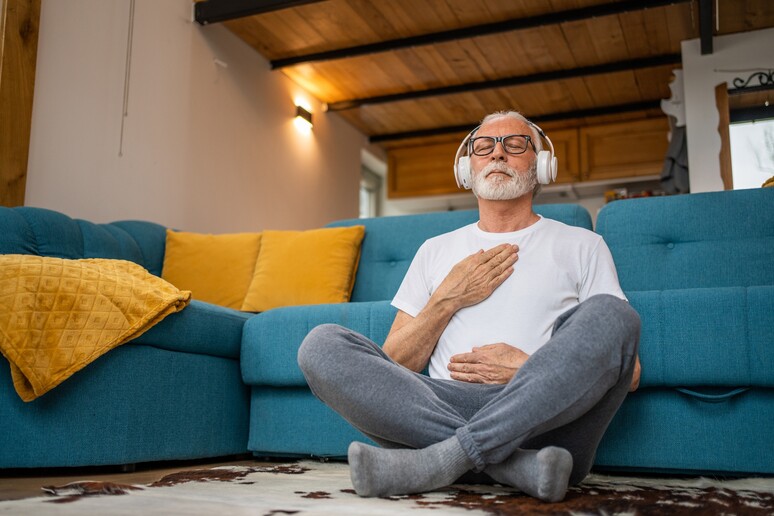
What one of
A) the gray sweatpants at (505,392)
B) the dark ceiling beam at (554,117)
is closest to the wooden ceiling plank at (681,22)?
the dark ceiling beam at (554,117)

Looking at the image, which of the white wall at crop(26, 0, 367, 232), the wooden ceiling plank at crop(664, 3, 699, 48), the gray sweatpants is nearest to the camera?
the gray sweatpants

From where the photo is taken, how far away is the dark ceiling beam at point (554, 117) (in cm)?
609

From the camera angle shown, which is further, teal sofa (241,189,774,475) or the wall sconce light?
the wall sconce light

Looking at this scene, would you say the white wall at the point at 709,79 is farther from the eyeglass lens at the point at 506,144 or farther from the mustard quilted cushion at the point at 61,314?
the mustard quilted cushion at the point at 61,314

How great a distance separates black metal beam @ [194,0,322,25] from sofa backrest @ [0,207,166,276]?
63.2 inches

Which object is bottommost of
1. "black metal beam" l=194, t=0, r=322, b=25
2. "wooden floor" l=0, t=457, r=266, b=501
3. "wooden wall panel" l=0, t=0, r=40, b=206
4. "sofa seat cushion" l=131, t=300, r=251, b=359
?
"wooden floor" l=0, t=457, r=266, b=501

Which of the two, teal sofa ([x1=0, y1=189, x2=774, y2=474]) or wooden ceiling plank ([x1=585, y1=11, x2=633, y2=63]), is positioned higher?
wooden ceiling plank ([x1=585, y1=11, x2=633, y2=63])

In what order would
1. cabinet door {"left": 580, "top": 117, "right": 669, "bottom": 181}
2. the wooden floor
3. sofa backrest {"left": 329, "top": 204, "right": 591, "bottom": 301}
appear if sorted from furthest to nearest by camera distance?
1. cabinet door {"left": 580, "top": 117, "right": 669, "bottom": 181}
2. sofa backrest {"left": 329, "top": 204, "right": 591, "bottom": 301}
3. the wooden floor

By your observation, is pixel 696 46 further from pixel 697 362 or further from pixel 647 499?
pixel 647 499

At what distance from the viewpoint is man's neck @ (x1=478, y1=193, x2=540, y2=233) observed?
1.92 m

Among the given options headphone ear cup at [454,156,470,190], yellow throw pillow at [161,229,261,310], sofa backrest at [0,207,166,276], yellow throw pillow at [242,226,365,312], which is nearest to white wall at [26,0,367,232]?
sofa backrest at [0,207,166,276]

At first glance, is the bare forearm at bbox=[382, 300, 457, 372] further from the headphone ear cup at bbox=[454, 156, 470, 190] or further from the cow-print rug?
the headphone ear cup at bbox=[454, 156, 470, 190]

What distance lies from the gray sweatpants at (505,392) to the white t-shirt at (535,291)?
140mm

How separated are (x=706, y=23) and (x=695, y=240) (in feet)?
8.25
